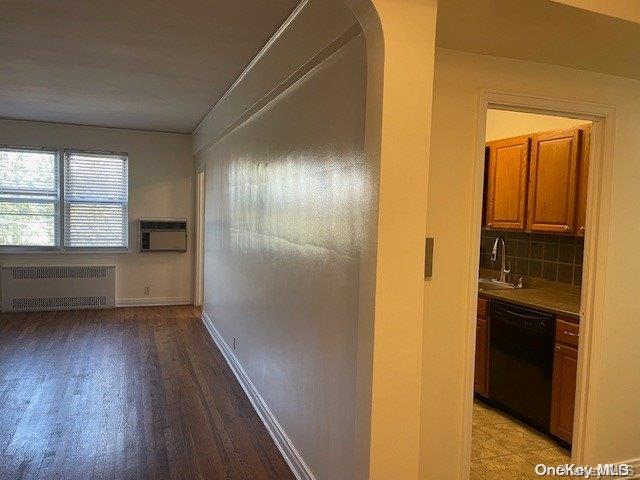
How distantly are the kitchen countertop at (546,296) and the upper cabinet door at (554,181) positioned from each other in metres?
0.49

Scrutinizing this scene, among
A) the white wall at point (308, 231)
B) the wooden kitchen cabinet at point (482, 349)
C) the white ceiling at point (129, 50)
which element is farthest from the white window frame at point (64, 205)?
the wooden kitchen cabinet at point (482, 349)

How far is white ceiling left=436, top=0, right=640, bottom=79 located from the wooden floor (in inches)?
97.4

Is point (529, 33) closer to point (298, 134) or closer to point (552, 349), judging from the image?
point (298, 134)

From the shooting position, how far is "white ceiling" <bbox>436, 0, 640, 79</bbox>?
1756mm

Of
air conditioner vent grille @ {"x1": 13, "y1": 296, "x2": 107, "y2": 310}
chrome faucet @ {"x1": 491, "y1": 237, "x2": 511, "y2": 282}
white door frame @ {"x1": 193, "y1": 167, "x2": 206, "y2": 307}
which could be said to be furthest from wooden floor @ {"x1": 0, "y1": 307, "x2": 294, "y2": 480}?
chrome faucet @ {"x1": 491, "y1": 237, "x2": 511, "y2": 282}

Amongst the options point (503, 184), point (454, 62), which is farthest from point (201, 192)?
point (454, 62)

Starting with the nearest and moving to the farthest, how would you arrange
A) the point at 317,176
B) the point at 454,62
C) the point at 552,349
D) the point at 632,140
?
the point at 454,62 → the point at 317,176 → the point at 632,140 → the point at 552,349

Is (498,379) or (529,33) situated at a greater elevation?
(529,33)

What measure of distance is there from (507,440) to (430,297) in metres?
1.60

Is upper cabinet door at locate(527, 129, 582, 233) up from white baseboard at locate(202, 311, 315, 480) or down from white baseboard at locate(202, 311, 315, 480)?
up

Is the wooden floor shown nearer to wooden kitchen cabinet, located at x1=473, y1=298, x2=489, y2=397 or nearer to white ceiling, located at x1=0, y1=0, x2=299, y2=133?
wooden kitchen cabinet, located at x1=473, y1=298, x2=489, y2=397

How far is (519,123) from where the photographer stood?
409 cm

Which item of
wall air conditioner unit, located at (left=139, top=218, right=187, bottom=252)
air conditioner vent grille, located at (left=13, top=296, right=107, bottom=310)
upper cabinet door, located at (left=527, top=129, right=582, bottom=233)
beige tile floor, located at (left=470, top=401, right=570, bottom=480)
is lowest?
beige tile floor, located at (left=470, top=401, right=570, bottom=480)

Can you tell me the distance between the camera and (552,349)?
3.09 meters
